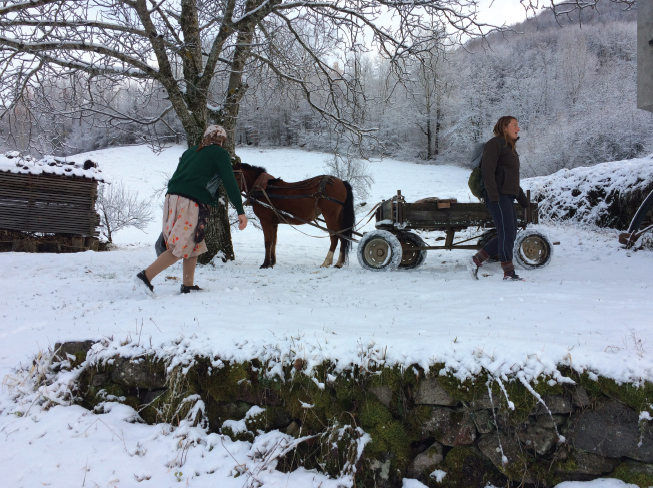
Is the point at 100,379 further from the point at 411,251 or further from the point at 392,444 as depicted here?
the point at 411,251

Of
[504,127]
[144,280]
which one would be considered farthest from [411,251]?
[144,280]

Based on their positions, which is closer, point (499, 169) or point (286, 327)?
point (286, 327)

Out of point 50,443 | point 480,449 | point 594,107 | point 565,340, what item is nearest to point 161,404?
point 50,443

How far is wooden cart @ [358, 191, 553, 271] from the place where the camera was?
6.12 metres

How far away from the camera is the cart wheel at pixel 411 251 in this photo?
6688mm

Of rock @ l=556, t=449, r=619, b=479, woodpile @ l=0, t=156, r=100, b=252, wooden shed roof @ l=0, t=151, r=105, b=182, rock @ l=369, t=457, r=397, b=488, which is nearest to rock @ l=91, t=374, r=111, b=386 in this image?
rock @ l=369, t=457, r=397, b=488

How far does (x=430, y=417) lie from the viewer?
2.56m

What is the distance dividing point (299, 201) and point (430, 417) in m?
5.21

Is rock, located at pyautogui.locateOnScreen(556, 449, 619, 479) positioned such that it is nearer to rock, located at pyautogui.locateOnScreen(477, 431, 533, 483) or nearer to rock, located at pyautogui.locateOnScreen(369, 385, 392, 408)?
rock, located at pyautogui.locateOnScreen(477, 431, 533, 483)

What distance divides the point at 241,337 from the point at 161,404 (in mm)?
714

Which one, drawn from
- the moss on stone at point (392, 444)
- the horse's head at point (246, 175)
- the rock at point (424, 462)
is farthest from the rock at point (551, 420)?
the horse's head at point (246, 175)

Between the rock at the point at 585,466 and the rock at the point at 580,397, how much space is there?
0.30 metres

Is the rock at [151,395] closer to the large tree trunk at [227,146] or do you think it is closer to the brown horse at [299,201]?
the large tree trunk at [227,146]

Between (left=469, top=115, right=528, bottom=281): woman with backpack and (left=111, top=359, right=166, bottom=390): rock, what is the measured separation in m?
4.42
